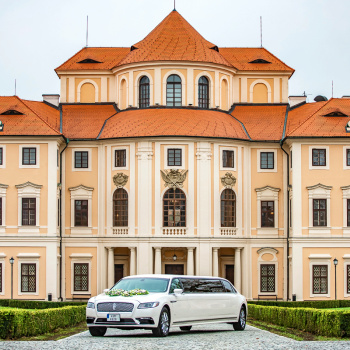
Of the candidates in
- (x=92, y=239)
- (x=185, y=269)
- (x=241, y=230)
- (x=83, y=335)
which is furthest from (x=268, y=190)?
(x=83, y=335)

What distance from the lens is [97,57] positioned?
213 ft

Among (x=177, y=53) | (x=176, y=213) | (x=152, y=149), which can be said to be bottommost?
(x=176, y=213)

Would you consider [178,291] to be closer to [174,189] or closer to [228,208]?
[174,189]

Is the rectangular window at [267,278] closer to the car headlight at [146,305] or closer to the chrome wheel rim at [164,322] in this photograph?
the chrome wheel rim at [164,322]

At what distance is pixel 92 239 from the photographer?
57781 mm

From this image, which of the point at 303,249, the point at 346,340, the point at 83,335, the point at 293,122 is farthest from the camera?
the point at 293,122

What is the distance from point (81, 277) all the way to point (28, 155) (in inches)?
337

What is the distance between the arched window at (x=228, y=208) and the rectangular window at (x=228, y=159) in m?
1.62

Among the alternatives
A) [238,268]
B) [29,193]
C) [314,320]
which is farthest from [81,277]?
[314,320]

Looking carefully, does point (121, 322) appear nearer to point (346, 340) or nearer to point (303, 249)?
point (346, 340)

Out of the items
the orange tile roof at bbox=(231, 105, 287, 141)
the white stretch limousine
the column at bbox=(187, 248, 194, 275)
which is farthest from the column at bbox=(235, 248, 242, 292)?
the white stretch limousine

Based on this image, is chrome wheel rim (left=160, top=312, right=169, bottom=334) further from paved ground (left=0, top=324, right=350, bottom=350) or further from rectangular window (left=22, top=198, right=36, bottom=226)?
rectangular window (left=22, top=198, right=36, bottom=226)

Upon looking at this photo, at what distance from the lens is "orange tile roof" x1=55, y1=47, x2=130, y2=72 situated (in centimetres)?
6369

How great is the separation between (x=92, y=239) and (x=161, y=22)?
654 inches
